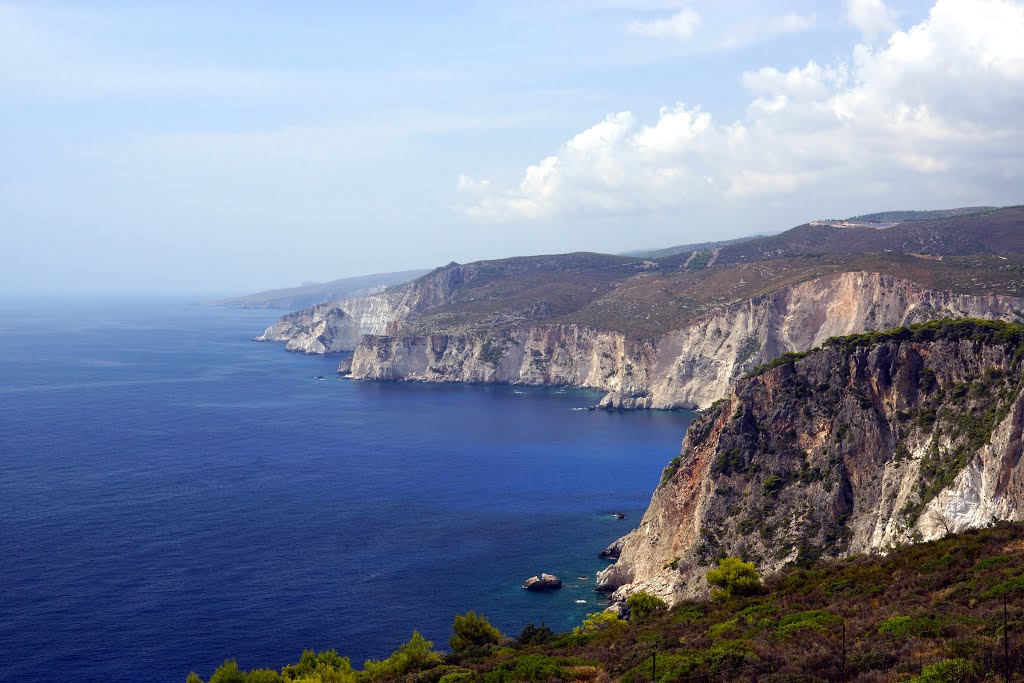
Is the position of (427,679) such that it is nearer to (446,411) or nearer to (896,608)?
(896,608)

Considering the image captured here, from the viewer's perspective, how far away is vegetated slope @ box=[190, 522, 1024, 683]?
24.5 metres

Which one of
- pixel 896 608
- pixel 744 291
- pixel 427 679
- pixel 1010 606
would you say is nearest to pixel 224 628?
pixel 427 679

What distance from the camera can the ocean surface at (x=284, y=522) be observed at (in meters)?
54.8

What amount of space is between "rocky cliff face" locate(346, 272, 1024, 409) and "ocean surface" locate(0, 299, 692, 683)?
13007mm

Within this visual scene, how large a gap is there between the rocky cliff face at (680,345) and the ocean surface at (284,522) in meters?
13.0

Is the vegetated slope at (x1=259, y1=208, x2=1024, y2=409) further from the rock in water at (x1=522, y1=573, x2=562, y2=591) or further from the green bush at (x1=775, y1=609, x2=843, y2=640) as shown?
the green bush at (x1=775, y1=609, x2=843, y2=640)

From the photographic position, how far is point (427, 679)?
119ft

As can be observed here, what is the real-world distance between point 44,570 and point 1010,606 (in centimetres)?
6140

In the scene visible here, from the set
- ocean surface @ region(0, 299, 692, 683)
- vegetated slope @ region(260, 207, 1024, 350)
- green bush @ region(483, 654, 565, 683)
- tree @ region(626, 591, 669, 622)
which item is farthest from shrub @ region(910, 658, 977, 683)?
vegetated slope @ region(260, 207, 1024, 350)

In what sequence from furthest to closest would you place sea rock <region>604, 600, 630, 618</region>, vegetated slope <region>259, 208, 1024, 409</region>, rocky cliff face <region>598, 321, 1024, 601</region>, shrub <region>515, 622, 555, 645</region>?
vegetated slope <region>259, 208, 1024, 409</region>, sea rock <region>604, 600, 630, 618</region>, rocky cliff face <region>598, 321, 1024, 601</region>, shrub <region>515, 622, 555, 645</region>

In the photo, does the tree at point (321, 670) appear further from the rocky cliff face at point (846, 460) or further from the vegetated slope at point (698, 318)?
the vegetated slope at point (698, 318)

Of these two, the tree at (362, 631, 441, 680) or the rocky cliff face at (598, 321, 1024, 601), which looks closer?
the tree at (362, 631, 441, 680)

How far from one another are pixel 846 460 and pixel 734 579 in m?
13.5

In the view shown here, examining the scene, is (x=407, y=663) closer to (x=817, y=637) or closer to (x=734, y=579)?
(x=734, y=579)
